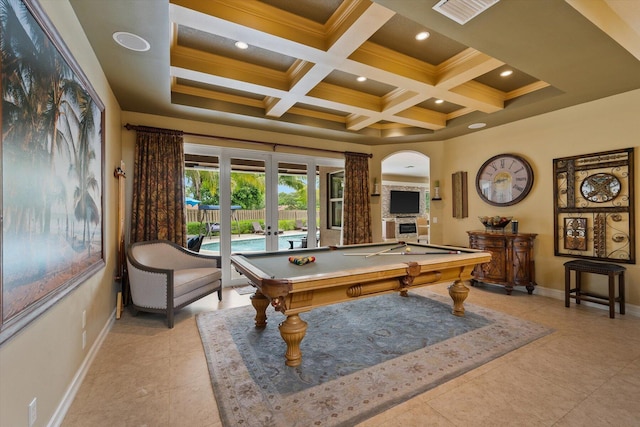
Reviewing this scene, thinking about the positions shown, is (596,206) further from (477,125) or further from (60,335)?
(60,335)

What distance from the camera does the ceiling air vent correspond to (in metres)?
2.02

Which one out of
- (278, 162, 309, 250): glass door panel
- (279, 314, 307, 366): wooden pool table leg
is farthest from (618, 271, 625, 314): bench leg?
(278, 162, 309, 250): glass door panel

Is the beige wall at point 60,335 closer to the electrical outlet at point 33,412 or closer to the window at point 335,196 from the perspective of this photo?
the electrical outlet at point 33,412

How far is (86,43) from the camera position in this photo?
2.31m

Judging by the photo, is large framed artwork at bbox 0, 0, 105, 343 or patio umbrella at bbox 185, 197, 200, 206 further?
patio umbrella at bbox 185, 197, 200, 206

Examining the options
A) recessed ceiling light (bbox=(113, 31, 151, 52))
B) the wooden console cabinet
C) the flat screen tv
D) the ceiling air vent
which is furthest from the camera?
the flat screen tv

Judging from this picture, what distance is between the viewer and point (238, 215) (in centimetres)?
493

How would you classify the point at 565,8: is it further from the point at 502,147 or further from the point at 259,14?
the point at 502,147

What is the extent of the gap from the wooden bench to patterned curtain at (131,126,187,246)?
5.26m

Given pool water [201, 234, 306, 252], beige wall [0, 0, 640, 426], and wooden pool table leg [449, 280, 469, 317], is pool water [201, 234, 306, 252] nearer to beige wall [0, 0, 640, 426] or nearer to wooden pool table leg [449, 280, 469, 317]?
beige wall [0, 0, 640, 426]

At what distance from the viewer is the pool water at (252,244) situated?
490 centimetres

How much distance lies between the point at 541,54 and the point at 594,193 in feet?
7.42

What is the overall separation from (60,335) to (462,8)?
3502 millimetres

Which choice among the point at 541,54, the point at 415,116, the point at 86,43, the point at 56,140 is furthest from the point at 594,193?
the point at 86,43
